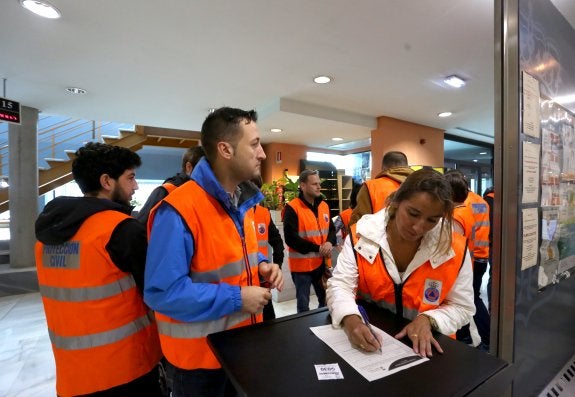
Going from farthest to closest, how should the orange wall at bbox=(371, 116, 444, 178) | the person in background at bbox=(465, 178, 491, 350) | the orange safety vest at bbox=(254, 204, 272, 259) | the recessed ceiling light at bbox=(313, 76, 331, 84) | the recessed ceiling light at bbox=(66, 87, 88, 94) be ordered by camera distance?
the orange wall at bbox=(371, 116, 444, 178) → the recessed ceiling light at bbox=(66, 87, 88, 94) → the recessed ceiling light at bbox=(313, 76, 331, 84) → the person in background at bbox=(465, 178, 491, 350) → the orange safety vest at bbox=(254, 204, 272, 259)

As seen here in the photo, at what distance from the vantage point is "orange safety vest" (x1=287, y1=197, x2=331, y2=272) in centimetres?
284

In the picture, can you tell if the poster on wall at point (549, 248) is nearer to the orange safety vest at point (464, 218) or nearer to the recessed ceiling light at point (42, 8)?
the orange safety vest at point (464, 218)

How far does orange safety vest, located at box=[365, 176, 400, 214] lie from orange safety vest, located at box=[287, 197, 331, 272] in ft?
3.04

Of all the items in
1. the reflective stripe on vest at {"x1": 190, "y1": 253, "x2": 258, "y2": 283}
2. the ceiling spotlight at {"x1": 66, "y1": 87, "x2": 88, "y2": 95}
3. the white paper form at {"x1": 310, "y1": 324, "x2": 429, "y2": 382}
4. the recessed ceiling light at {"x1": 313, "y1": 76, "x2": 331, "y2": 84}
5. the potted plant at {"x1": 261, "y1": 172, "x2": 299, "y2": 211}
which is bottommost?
the white paper form at {"x1": 310, "y1": 324, "x2": 429, "y2": 382}

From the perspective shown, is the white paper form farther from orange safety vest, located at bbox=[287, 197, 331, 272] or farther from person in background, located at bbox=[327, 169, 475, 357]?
orange safety vest, located at bbox=[287, 197, 331, 272]

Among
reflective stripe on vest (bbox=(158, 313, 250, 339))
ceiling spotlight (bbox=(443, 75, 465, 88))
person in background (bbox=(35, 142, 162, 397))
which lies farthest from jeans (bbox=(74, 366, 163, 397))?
ceiling spotlight (bbox=(443, 75, 465, 88))

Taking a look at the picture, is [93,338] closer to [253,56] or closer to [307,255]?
[307,255]

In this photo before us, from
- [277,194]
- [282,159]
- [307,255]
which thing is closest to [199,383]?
[307,255]

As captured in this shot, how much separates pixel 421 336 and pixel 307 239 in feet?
6.69

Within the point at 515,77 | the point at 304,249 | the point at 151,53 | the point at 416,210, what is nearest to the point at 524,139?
the point at 515,77

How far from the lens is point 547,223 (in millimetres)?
1348

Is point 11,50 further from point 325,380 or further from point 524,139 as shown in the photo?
point 524,139

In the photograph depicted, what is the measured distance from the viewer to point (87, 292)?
1.08m

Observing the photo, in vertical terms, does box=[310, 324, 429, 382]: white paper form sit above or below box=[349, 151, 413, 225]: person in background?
below
